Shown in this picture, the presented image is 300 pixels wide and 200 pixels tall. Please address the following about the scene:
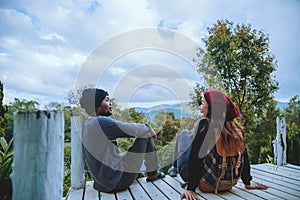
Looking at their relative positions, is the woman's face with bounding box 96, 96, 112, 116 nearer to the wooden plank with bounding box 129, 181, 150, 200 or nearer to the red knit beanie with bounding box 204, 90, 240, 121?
the wooden plank with bounding box 129, 181, 150, 200

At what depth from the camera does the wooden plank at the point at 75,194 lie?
6.46ft

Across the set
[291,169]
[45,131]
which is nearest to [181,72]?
[291,169]

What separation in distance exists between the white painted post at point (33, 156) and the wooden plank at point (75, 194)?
1110 mm

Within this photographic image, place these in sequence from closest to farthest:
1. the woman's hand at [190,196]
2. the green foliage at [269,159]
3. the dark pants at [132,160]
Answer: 1. the woman's hand at [190,196]
2. the dark pants at [132,160]
3. the green foliage at [269,159]

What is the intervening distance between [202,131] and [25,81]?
3.23 metres

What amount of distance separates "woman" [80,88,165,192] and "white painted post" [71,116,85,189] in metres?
0.08

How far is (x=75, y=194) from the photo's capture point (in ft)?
6.75

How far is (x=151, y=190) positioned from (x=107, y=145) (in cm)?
56

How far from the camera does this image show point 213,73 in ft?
20.9

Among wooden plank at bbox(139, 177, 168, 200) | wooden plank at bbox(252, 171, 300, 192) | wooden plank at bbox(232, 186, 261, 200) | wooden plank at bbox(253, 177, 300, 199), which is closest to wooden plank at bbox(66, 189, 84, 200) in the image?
wooden plank at bbox(139, 177, 168, 200)

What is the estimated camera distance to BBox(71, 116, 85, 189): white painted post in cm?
214

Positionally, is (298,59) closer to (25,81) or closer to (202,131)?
(202,131)

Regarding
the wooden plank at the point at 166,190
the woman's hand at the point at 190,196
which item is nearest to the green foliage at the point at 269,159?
Answer: the wooden plank at the point at 166,190

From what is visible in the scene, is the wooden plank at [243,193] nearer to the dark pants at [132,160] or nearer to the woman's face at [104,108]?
the dark pants at [132,160]
